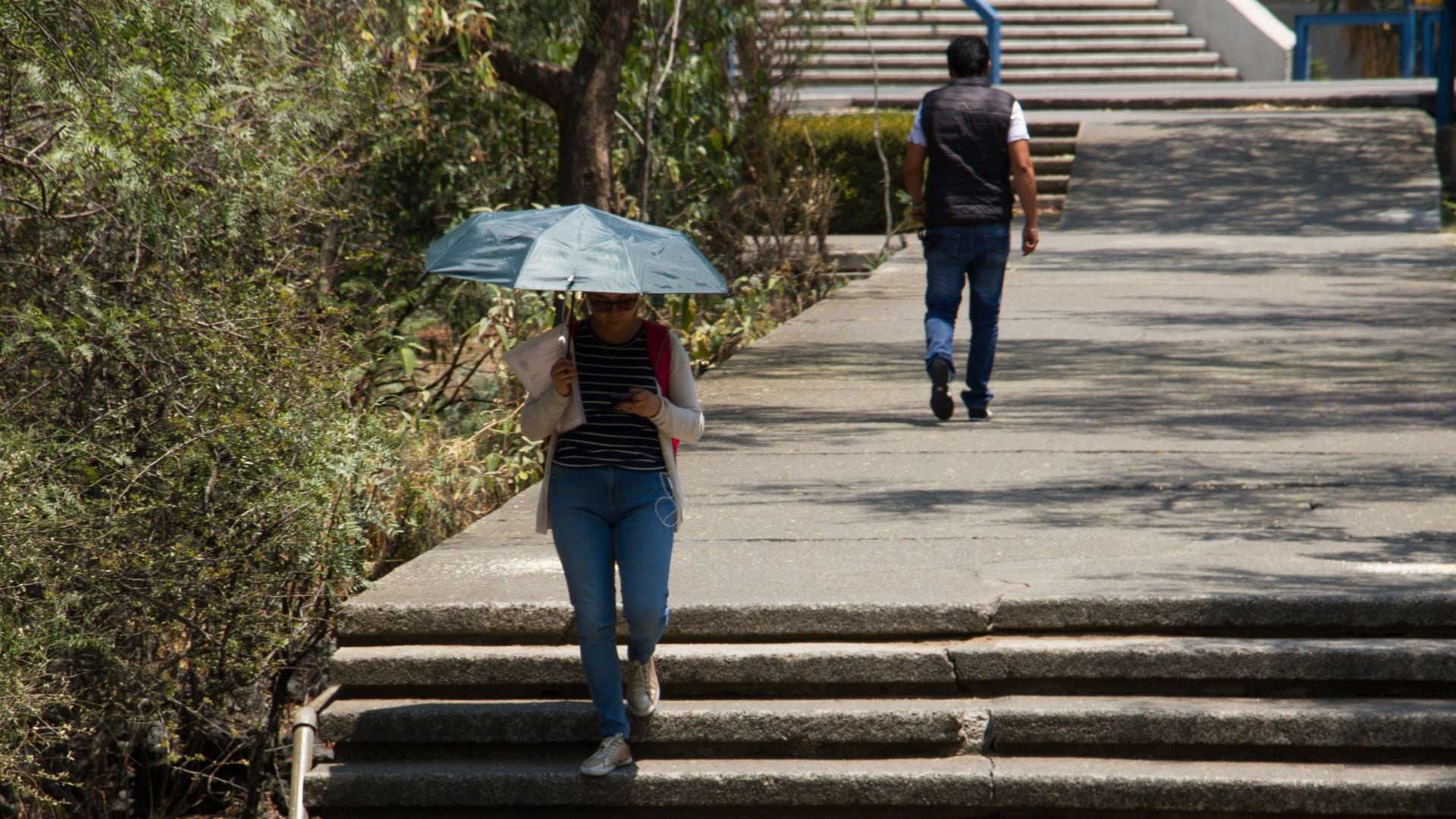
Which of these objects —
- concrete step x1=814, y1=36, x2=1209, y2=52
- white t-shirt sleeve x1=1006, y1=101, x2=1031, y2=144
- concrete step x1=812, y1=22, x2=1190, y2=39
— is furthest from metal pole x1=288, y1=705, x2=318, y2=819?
concrete step x1=812, y1=22, x2=1190, y2=39

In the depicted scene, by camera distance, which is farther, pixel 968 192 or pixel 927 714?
pixel 968 192

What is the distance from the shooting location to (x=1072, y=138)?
1855 cm

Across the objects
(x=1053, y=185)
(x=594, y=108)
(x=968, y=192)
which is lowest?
(x=1053, y=185)

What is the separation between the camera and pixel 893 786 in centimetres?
495

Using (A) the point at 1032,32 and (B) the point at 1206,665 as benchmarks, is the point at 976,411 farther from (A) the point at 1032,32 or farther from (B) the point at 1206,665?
(A) the point at 1032,32

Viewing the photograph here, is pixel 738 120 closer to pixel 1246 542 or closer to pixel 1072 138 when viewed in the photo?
pixel 1072 138

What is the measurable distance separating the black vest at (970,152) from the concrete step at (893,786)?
143 inches

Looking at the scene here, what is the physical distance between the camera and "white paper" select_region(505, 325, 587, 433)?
15.6 ft

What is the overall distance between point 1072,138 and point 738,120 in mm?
5538

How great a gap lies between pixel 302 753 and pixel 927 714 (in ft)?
6.40

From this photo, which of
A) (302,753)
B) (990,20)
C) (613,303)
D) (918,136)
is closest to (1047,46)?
(990,20)

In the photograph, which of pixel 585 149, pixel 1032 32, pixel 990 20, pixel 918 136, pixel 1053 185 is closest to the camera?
pixel 918 136

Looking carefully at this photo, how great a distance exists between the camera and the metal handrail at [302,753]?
16.7ft

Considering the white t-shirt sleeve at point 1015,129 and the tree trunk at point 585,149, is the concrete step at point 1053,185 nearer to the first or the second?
the tree trunk at point 585,149
